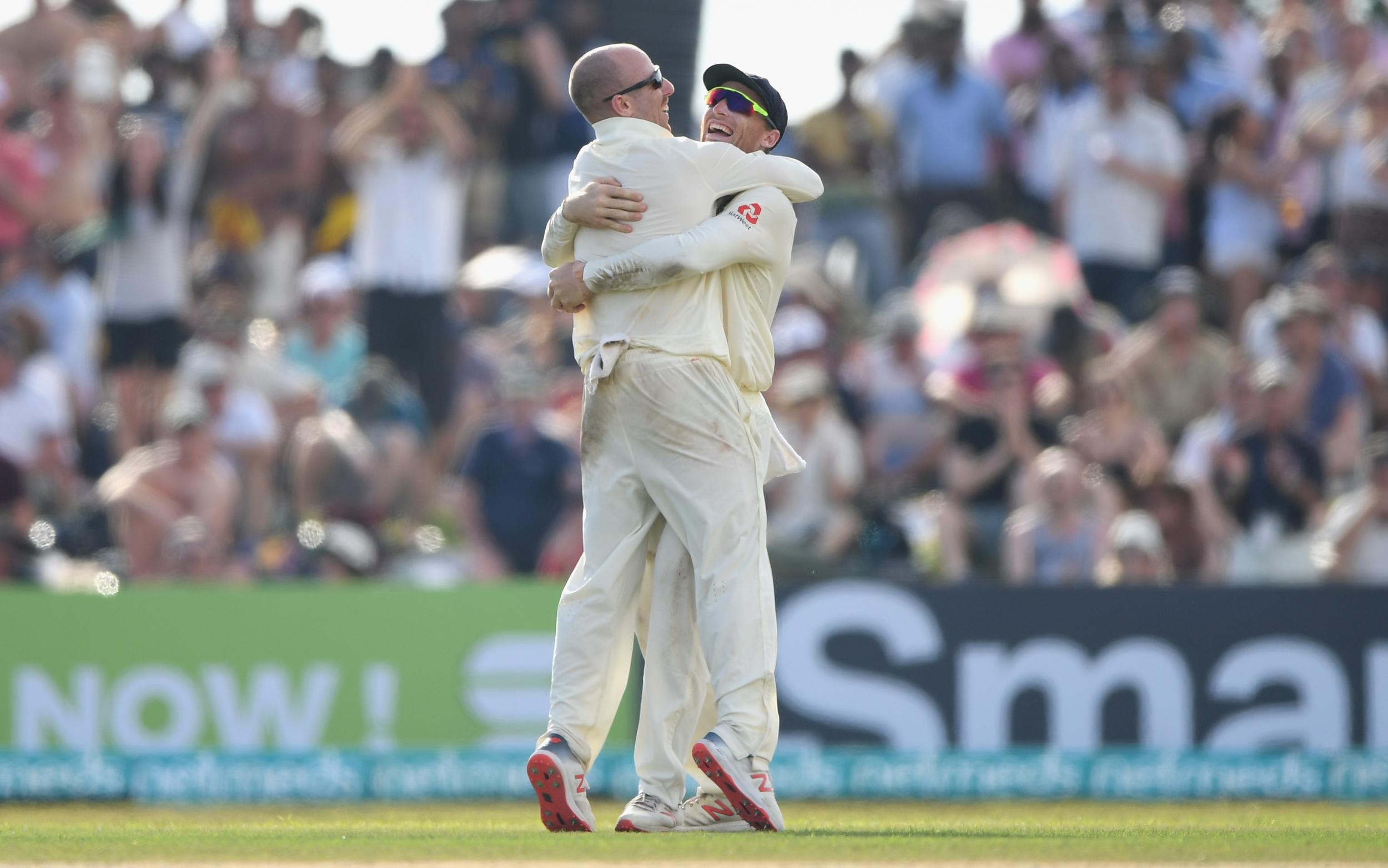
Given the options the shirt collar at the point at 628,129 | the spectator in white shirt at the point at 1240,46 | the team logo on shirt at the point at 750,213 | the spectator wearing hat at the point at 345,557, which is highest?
the spectator in white shirt at the point at 1240,46

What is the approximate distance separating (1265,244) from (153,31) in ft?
27.0

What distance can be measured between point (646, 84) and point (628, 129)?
0.54 feet

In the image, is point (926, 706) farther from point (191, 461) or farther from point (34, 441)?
point (34, 441)

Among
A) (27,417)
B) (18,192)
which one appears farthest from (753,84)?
(18,192)

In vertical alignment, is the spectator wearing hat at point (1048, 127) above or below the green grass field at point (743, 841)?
above

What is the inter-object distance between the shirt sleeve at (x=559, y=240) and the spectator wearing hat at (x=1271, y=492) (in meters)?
6.12

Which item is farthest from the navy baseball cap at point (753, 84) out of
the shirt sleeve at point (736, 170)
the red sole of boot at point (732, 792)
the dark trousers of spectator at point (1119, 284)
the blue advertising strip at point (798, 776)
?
the dark trousers of spectator at point (1119, 284)

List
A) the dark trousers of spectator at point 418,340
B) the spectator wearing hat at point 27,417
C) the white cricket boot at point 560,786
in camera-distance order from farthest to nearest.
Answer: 1. the dark trousers of spectator at point 418,340
2. the spectator wearing hat at point 27,417
3. the white cricket boot at point 560,786

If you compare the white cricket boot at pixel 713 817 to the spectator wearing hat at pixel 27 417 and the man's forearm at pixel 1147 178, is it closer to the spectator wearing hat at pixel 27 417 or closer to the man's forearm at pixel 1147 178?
the spectator wearing hat at pixel 27 417

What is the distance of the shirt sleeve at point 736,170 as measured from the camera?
21.2 feet

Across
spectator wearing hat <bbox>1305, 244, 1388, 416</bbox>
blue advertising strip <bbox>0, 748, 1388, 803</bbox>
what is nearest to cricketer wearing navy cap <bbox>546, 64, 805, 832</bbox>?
blue advertising strip <bbox>0, 748, 1388, 803</bbox>

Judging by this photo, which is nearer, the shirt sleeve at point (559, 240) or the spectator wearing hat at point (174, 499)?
the shirt sleeve at point (559, 240)

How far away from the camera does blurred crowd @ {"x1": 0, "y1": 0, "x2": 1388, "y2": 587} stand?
11930 mm

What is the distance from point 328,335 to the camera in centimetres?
1409
